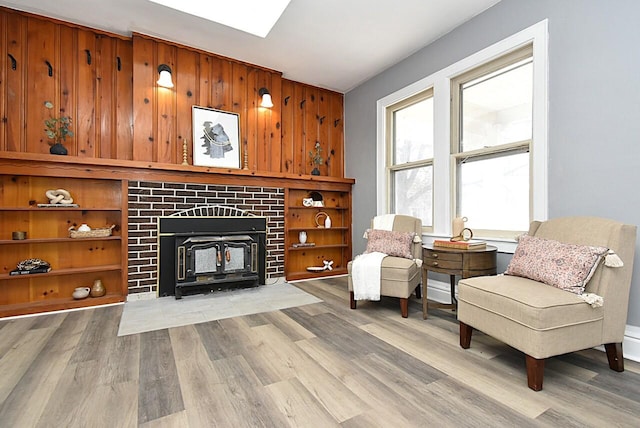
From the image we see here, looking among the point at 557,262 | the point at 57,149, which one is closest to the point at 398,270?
the point at 557,262

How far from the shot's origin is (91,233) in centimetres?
299

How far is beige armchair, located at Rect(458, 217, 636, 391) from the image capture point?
1553 mm

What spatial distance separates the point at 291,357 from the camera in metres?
1.93

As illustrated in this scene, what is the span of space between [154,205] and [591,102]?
392 cm

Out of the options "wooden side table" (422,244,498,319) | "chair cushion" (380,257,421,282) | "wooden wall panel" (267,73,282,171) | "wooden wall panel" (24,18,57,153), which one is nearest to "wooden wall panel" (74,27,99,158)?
"wooden wall panel" (24,18,57,153)

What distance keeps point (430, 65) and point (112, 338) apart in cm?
390

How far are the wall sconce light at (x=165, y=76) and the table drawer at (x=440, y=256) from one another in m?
3.20

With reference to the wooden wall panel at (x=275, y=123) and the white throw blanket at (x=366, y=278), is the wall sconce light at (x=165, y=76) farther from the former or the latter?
the white throw blanket at (x=366, y=278)

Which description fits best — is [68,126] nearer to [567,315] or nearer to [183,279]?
[183,279]

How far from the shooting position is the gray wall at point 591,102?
Result: 1.94 meters

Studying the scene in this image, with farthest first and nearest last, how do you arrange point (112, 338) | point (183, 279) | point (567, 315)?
point (183, 279) → point (112, 338) → point (567, 315)

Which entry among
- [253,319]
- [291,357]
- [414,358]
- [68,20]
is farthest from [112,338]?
[68,20]

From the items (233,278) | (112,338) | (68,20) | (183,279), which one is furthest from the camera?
(233,278)

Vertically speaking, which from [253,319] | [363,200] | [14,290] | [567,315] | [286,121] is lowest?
[253,319]
